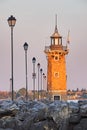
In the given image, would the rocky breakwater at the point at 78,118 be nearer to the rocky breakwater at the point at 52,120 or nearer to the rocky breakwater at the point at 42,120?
the rocky breakwater at the point at 52,120

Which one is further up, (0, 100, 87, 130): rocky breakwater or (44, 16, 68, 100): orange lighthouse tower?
(44, 16, 68, 100): orange lighthouse tower

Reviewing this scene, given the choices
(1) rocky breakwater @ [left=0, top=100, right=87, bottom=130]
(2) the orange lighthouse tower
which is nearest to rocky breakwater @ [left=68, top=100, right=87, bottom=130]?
(1) rocky breakwater @ [left=0, top=100, right=87, bottom=130]

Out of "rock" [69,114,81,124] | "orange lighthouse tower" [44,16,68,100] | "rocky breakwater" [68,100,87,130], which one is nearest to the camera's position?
"rocky breakwater" [68,100,87,130]

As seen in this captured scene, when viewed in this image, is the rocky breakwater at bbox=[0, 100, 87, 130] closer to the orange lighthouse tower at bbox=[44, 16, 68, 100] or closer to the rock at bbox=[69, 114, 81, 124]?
the rock at bbox=[69, 114, 81, 124]

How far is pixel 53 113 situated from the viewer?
35.1ft

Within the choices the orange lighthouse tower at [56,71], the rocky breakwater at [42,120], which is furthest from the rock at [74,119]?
the orange lighthouse tower at [56,71]

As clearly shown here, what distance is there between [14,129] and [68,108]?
1.36 metres

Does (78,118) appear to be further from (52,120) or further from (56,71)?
(56,71)

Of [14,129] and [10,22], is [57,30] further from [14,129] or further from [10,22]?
[14,129]

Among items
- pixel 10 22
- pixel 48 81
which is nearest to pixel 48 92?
pixel 48 81

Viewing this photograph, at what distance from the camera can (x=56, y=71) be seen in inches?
2977

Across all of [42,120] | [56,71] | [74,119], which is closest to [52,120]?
[42,120]

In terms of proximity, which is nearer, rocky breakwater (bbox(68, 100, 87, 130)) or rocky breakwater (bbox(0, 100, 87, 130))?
rocky breakwater (bbox(0, 100, 87, 130))

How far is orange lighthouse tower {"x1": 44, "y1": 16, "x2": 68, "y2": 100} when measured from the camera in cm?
7456
